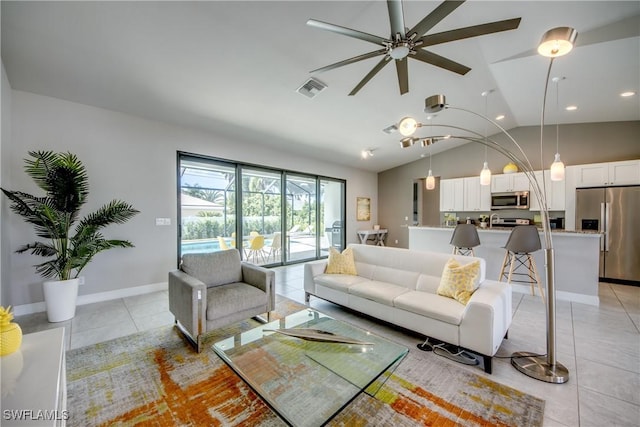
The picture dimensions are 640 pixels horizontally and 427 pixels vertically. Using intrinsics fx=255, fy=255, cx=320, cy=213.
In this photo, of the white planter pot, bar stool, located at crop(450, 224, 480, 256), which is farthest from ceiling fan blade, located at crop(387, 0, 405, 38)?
the white planter pot

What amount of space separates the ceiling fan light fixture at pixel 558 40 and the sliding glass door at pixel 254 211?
187 inches

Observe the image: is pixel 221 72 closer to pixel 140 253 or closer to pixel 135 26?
pixel 135 26

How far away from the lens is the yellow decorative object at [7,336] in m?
1.28

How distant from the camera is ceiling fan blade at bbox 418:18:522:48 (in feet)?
5.86

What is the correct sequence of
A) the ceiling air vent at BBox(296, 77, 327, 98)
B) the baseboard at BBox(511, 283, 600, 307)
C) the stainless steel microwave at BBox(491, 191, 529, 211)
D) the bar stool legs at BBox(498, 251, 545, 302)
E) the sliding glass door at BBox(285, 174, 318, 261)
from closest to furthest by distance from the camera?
1. the ceiling air vent at BBox(296, 77, 327, 98)
2. the baseboard at BBox(511, 283, 600, 307)
3. the bar stool legs at BBox(498, 251, 545, 302)
4. the stainless steel microwave at BBox(491, 191, 529, 211)
5. the sliding glass door at BBox(285, 174, 318, 261)

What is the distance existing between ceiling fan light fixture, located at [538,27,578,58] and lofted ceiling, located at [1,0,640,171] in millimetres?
1350

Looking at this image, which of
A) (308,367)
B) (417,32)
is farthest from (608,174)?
(308,367)

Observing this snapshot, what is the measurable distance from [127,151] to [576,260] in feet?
22.9

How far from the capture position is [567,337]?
269 cm

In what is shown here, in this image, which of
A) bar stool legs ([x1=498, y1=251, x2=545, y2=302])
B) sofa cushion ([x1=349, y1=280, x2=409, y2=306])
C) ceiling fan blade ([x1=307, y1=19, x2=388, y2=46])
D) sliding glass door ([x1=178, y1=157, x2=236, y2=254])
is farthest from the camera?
sliding glass door ([x1=178, y1=157, x2=236, y2=254])

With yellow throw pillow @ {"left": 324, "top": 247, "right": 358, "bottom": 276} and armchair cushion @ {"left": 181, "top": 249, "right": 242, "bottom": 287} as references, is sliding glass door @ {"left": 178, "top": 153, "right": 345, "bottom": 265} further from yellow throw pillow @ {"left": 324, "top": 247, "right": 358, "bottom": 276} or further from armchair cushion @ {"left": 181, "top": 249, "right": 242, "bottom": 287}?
yellow throw pillow @ {"left": 324, "top": 247, "right": 358, "bottom": 276}

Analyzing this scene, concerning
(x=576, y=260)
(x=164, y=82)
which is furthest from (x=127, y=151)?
→ (x=576, y=260)

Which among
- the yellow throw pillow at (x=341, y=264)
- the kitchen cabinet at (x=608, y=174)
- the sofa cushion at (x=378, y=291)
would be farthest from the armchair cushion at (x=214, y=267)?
the kitchen cabinet at (x=608, y=174)

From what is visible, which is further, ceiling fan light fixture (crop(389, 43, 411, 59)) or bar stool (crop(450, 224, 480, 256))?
bar stool (crop(450, 224, 480, 256))
